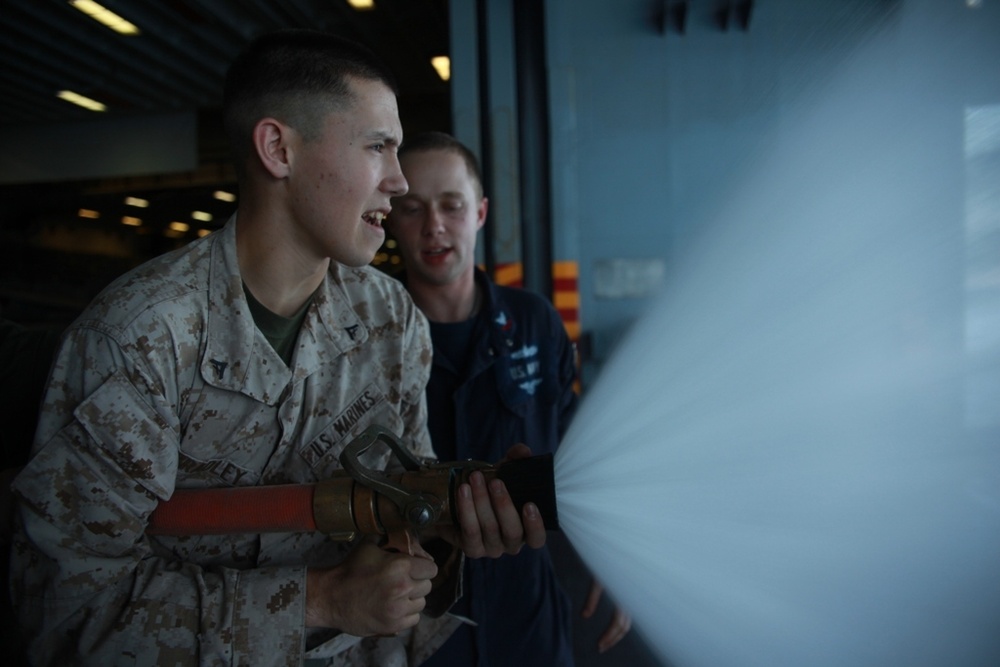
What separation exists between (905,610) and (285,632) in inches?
73.0

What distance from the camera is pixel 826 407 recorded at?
1661 mm

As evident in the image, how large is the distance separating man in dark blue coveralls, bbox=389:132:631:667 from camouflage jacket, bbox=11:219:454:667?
21.9 inches

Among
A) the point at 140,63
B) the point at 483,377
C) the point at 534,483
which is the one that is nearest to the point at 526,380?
the point at 483,377

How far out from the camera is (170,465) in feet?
3.84

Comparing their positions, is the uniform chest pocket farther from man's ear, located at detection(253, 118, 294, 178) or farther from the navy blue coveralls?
man's ear, located at detection(253, 118, 294, 178)

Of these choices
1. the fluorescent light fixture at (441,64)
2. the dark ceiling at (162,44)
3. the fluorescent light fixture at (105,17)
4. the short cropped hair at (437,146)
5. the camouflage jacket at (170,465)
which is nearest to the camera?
the camouflage jacket at (170,465)

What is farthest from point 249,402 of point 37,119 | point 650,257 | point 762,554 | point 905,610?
point 37,119

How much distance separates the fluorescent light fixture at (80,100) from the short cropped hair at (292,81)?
21.8 feet

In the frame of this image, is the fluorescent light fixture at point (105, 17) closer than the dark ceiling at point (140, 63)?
Yes

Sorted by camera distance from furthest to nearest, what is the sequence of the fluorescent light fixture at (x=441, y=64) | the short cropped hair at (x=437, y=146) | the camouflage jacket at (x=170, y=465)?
the fluorescent light fixture at (x=441, y=64) → the short cropped hair at (x=437, y=146) → the camouflage jacket at (x=170, y=465)

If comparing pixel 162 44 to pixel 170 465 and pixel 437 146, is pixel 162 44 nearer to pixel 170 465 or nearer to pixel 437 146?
pixel 437 146

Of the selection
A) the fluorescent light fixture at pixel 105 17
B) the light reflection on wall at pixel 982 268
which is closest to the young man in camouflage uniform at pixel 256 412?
the light reflection on wall at pixel 982 268

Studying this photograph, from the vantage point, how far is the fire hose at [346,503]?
46.1 inches

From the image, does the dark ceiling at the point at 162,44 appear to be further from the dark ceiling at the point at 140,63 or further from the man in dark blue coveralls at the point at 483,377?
the man in dark blue coveralls at the point at 483,377
